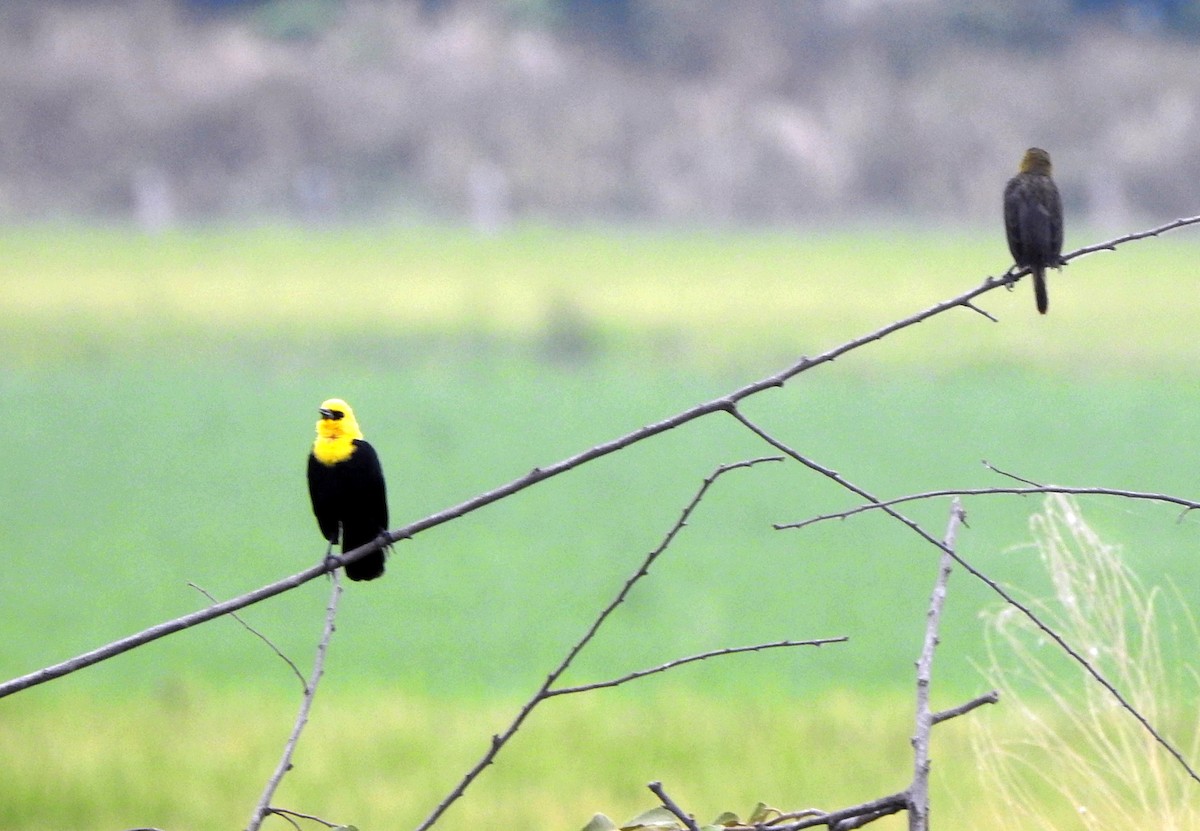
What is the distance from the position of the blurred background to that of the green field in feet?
0.26

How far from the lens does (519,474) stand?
54.3ft

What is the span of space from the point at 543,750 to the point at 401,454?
404 inches

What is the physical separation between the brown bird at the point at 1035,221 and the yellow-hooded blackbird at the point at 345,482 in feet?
5.18

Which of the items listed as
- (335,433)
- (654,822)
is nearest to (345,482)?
(335,433)

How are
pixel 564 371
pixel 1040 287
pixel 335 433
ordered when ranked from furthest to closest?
1. pixel 564 371
2. pixel 1040 287
3. pixel 335 433

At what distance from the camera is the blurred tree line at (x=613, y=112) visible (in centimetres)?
4012

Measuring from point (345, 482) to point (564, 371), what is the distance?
24.6 m

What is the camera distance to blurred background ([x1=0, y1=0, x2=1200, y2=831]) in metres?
8.64

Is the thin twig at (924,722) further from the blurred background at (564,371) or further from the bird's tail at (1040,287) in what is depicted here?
the bird's tail at (1040,287)

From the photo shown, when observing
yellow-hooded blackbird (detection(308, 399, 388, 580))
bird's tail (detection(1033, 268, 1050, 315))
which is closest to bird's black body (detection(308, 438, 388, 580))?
yellow-hooded blackbird (detection(308, 399, 388, 580))

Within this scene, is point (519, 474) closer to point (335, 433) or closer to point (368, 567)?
point (335, 433)

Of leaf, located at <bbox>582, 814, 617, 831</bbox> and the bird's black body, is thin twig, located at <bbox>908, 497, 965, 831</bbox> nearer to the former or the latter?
leaf, located at <bbox>582, 814, 617, 831</bbox>

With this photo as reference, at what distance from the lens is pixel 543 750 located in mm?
8547

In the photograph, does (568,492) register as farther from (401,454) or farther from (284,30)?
(284,30)
